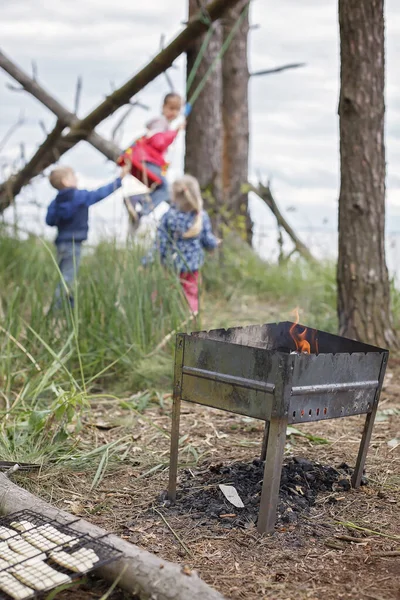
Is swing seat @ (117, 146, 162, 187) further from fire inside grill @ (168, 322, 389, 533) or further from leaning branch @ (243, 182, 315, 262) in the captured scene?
fire inside grill @ (168, 322, 389, 533)

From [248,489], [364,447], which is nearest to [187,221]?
[364,447]

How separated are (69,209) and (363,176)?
2757 mm

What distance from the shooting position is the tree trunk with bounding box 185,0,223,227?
341 inches

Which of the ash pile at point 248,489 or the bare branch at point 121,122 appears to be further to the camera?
the bare branch at point 121,122

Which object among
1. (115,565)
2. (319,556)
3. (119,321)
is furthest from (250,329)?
Answer: (119,321)

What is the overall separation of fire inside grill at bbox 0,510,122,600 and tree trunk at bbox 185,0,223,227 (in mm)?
6457

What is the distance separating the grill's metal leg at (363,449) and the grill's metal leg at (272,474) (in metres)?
0.65

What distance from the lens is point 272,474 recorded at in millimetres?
2723

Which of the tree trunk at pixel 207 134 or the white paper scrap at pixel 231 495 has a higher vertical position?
the tree trunk at pixel 207 134

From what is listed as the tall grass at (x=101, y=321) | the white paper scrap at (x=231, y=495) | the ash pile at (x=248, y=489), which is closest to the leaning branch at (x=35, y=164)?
the tall grass at (x=101, y=321)

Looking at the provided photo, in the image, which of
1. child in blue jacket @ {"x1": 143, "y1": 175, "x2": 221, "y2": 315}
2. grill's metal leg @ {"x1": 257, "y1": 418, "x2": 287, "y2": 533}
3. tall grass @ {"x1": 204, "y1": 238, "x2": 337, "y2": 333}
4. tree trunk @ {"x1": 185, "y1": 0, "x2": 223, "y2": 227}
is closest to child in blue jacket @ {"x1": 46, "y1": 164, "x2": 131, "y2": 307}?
child in blue jacket @ {"x1": 143, "y1": 175, "x2": 221, "y2": 315}

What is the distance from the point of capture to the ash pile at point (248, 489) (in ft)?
9.66

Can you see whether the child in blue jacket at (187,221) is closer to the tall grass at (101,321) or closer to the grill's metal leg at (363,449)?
the tall grass at (101,321)

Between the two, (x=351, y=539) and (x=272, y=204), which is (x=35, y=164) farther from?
(x=351, y=539)
